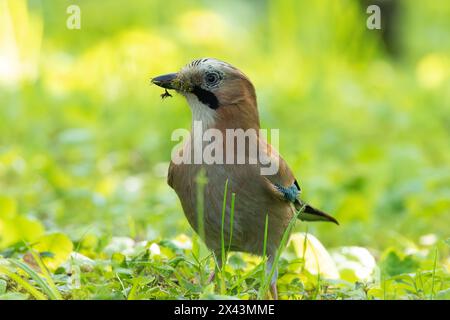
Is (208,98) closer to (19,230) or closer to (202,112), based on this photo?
(202,112)

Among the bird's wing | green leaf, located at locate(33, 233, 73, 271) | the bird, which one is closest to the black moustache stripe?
the bird

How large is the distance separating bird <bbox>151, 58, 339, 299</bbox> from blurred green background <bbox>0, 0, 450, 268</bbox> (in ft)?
2.47

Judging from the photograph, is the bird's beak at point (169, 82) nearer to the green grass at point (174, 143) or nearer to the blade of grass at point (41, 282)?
the green grass at point (174, 143)

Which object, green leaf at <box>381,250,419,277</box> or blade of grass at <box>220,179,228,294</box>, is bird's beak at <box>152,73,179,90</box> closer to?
blade of grass at <box>220,179,228,294</box>

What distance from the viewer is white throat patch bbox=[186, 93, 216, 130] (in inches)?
132

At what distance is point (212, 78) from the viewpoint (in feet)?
11.1

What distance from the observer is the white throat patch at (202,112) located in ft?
11.0

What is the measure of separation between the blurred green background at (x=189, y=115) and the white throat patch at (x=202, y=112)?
83 centimetres

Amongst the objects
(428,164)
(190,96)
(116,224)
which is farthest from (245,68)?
(190,96)

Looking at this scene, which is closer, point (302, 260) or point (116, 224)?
point (302, 260)

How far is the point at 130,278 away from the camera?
310 cm

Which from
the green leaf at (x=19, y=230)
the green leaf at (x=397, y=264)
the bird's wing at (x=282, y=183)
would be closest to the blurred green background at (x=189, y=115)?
the green leaf at (x=19, y=230)

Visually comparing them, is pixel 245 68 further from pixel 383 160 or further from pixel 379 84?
pixel 383 160

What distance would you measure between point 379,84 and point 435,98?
837 mm
